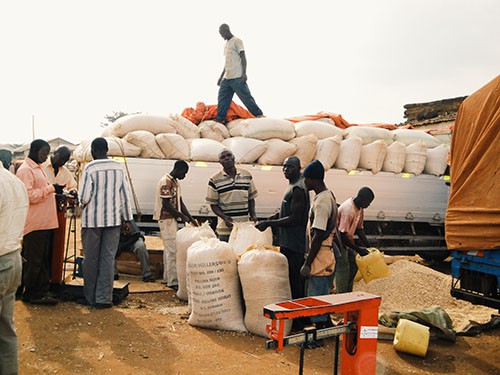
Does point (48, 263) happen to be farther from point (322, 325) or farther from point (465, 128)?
point (465, 128)

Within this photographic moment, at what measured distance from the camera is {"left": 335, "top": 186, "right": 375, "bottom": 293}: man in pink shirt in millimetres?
5109

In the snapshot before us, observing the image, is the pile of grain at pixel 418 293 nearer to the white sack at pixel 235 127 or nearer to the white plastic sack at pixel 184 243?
the white plastic sack at pixel 184 243

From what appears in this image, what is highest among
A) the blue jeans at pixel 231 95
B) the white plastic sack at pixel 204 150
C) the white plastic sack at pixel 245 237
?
the blue jeans at pixel 231 95

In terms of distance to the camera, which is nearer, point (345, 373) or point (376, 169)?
point (345, 373)

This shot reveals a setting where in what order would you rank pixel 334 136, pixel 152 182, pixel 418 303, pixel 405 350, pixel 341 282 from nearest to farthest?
pixel 405 350 → pixel 341 282 → pixel 418 303 → pixel 152 182 → pixel 334 136

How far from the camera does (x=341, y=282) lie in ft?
17.3

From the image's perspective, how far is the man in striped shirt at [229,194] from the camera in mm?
5293

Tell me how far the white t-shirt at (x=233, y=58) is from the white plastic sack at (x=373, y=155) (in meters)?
2.50

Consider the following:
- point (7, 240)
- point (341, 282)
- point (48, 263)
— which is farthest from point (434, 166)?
point (7, 240)

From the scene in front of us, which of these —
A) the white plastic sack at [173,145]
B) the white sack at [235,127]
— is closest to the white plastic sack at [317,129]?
the white sack at [235,127]

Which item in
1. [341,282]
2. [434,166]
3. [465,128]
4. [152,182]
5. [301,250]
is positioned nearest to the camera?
[301,250]

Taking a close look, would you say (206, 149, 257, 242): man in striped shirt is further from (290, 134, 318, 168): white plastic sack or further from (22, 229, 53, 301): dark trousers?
(290, 134, 318, 168): white plastic sack

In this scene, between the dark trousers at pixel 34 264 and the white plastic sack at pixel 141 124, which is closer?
the dark trousers at pixel 34 264

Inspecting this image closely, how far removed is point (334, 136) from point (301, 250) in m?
3.67
